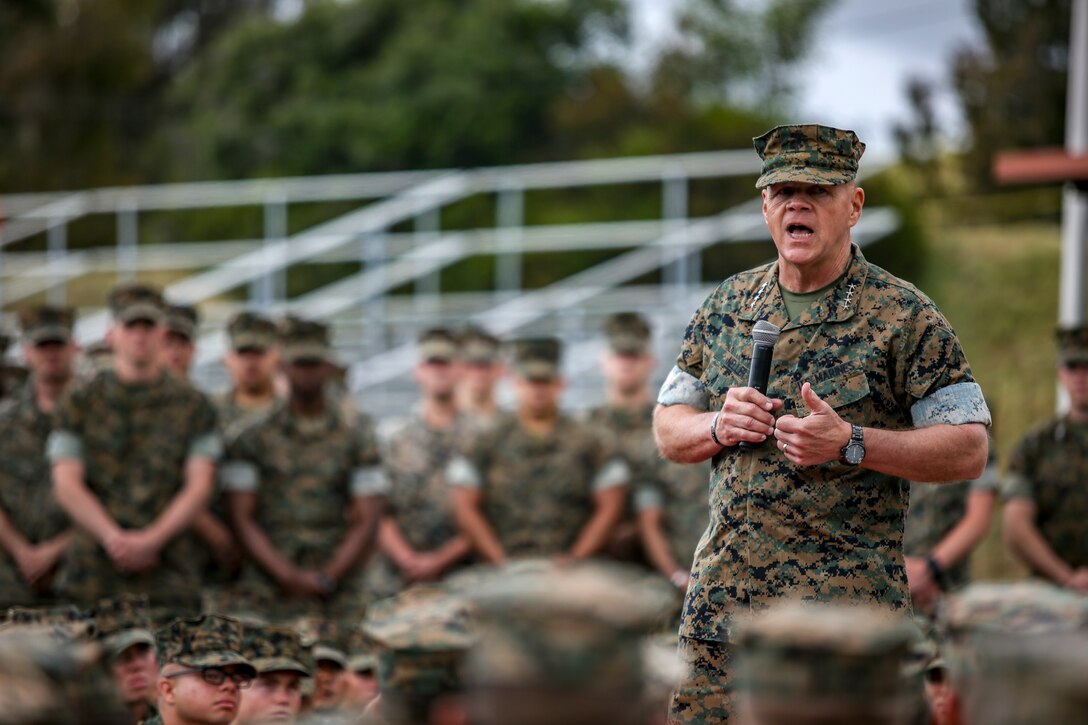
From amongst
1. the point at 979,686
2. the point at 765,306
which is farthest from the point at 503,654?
the point at 765,306

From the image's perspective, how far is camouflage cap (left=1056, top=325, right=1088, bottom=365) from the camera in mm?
8492

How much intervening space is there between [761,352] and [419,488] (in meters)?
5.48

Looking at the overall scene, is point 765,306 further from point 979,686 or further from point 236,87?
point 236,87

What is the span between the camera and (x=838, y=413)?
173 inches

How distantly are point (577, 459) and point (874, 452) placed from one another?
489cm

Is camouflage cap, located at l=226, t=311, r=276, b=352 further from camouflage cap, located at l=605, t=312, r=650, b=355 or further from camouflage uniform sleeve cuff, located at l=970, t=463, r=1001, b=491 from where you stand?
camouflage uniform sleeve cuff, located at l=970, t=463, r=1001, b=491

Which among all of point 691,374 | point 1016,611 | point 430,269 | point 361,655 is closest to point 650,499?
point 361,655

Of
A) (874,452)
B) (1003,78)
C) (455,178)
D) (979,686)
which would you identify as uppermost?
(1003,78)

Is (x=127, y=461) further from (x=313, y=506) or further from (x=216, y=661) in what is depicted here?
(x=216, y=661)

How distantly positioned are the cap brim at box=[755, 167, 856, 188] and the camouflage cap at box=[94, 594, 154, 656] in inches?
127

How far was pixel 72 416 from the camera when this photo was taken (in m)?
7.88

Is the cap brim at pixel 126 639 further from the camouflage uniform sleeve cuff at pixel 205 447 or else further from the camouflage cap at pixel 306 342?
the camouflage cap at pixel 306 342

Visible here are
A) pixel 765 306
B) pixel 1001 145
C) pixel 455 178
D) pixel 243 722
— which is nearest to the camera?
pixel 765 306

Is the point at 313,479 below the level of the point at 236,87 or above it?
below
